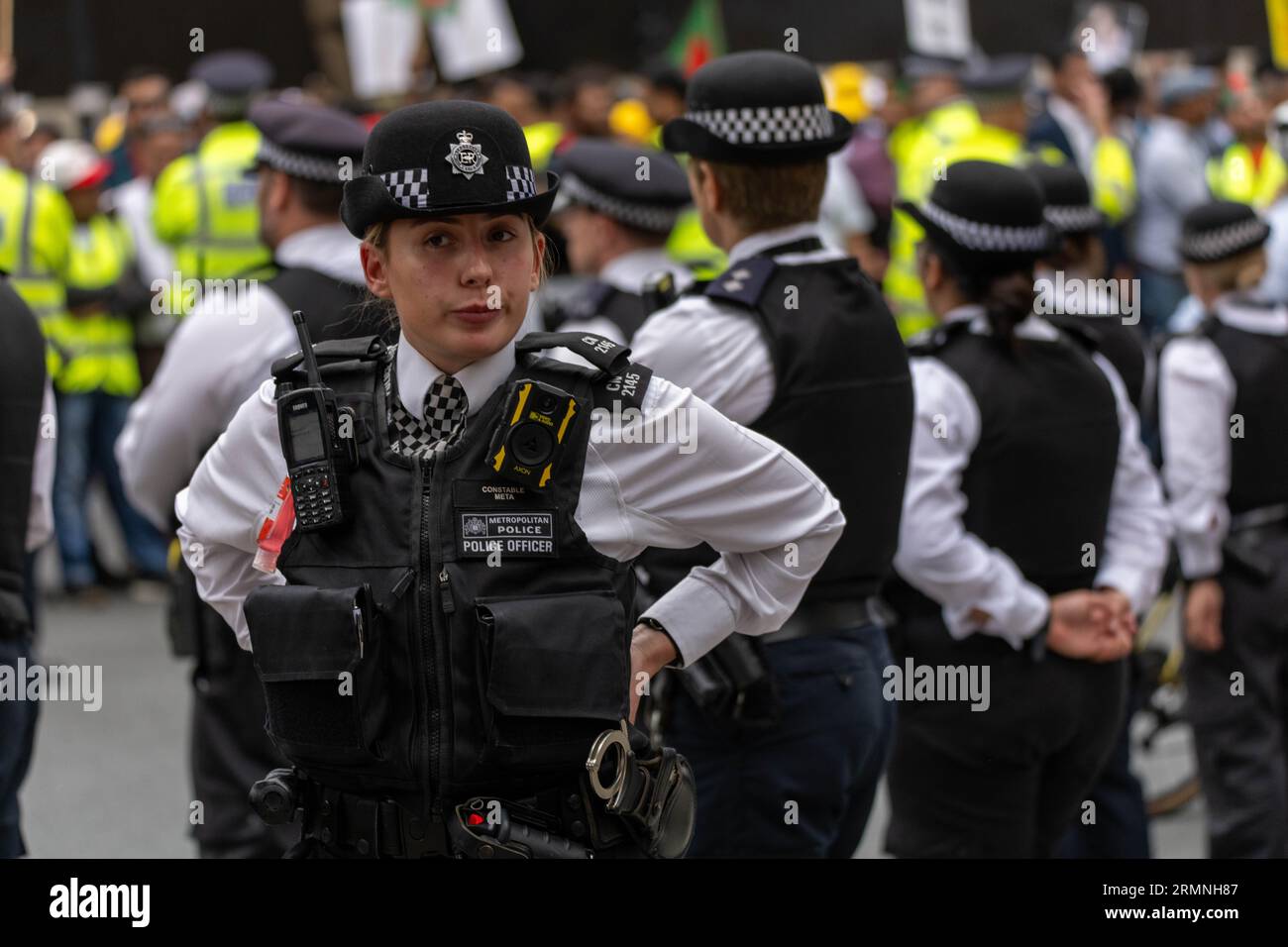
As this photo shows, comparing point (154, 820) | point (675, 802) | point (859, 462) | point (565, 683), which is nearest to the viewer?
point (565, 683)

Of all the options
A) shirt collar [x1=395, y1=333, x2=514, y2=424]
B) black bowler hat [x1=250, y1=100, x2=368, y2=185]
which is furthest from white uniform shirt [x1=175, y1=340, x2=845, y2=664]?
black bowler hat [x1=250, y1=100, x2=368, y2=185]

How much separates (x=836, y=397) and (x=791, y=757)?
740 mm

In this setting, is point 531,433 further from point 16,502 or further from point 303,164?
point 303,164

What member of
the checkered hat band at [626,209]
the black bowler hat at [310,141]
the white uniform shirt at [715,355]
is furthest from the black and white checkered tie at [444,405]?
the checkered hat band at [626,209]

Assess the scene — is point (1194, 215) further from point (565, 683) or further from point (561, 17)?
point (561, 17)

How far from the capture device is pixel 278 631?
2830 mm

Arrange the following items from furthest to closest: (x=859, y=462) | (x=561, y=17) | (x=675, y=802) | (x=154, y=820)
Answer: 1. (x=561, y=17)
2. (x=154, y=820)
3. (x=859, y=462)
4. (x=675, y=802)

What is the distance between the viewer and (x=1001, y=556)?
445 centimetres

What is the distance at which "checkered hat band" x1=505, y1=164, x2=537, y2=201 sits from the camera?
9.39ft

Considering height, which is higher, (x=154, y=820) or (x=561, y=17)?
(x=561, y=17)

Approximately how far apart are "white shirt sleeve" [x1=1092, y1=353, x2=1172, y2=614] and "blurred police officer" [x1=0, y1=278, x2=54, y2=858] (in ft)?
8.12

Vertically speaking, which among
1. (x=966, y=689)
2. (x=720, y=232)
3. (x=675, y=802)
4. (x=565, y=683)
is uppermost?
(x=720, y=232)

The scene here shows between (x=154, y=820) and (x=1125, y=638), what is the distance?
3.65 meters
